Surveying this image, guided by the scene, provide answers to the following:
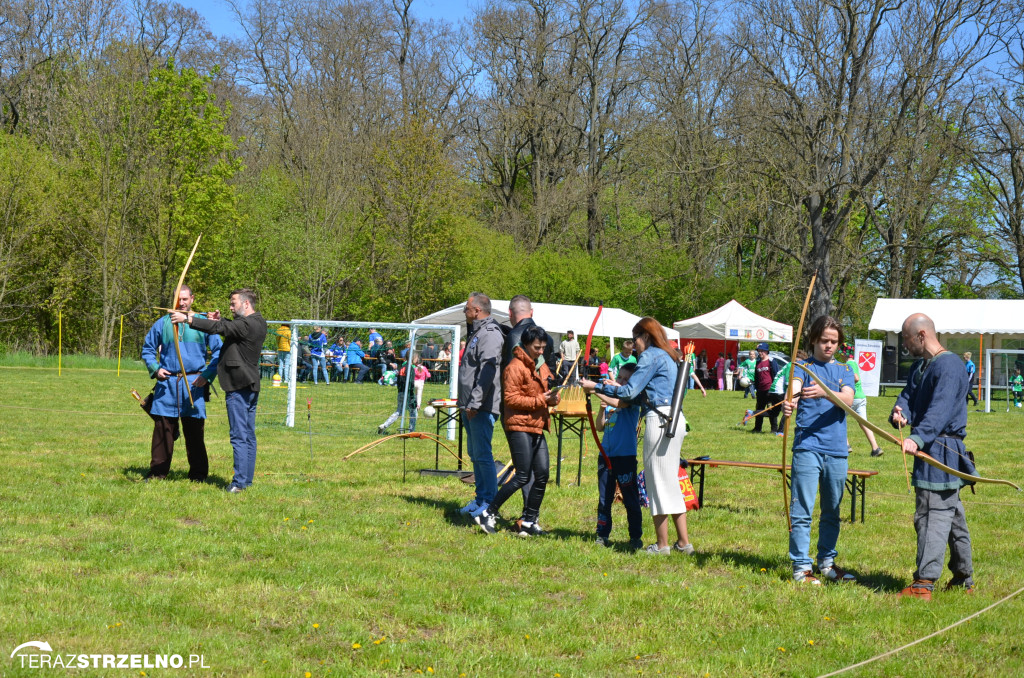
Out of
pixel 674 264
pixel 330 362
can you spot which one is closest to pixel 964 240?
pixel 674 264

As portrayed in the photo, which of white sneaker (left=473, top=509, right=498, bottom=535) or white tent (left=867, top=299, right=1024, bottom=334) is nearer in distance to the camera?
white sneaker (left=473, top=509, right=498, bottom=535)

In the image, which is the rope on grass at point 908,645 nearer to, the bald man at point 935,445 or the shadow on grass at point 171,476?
the bald man at point 935,445

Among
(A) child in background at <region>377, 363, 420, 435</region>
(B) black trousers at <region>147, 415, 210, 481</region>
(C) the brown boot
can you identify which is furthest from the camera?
(A) child in background at <region>377, 363, 420, 435</region>

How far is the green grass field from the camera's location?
484 cm

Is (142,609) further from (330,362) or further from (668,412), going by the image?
(330,362)

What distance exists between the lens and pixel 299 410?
15.9m

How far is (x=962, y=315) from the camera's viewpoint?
30828 mm

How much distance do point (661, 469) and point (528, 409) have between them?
116 centimetres

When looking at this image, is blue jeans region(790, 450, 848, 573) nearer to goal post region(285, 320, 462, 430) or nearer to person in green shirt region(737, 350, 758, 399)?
goal post region(285, 320, 462, 430)

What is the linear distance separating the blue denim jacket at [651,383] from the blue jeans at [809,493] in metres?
0.96

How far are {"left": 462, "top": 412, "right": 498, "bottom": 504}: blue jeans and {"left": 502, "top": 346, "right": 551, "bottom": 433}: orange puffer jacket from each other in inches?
16.4

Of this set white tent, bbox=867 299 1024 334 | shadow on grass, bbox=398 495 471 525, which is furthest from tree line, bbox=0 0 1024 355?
shadow on grass, bbox=398 495 471 525

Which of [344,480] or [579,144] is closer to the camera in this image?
[344,480]

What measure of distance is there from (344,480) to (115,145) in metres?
26.2
